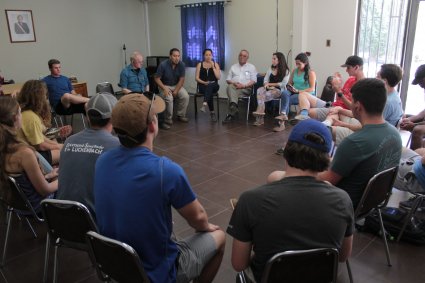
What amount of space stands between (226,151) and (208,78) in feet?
7.20

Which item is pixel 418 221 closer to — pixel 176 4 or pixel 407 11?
pixel 407 11

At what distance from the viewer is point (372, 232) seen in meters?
2.60

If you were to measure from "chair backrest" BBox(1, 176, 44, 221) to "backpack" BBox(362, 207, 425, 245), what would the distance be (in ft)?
7.34

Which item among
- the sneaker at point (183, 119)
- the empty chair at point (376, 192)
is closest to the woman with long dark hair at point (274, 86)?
the sneaker at point (183, 119)

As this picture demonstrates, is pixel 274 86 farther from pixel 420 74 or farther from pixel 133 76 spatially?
pixel 420 74

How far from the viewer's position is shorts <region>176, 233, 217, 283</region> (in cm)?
153

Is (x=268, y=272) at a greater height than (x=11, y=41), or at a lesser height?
lesser

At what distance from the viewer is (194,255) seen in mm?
1607

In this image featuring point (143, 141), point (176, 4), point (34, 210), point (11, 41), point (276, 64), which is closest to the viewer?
point (143, 141)

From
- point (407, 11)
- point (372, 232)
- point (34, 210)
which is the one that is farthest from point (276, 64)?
point (34, 210)

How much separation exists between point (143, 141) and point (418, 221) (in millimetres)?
2125

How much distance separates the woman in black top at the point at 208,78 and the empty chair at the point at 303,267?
4.85 meters

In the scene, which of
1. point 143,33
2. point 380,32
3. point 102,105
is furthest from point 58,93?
point 380,32

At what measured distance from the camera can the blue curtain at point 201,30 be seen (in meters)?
7.37
